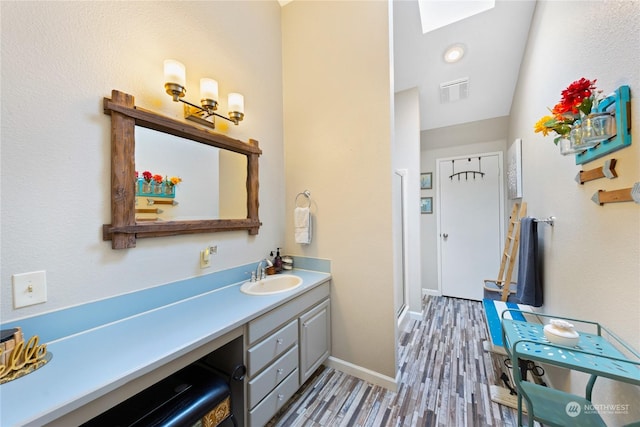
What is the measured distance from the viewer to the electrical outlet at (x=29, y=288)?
0.88 meters

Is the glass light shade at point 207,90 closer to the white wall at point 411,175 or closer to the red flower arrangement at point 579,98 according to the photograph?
the red flower arrangement at point 579,98

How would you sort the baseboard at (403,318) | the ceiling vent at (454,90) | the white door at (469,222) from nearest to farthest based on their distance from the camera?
the baseboard at (403,318)
the ceiling vent at (454,90)
the white door at (469,222)

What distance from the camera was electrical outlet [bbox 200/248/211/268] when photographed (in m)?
1.51

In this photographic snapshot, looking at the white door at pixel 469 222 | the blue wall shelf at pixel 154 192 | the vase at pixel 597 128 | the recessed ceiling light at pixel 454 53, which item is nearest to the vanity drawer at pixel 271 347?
the blue wall shelf at pixel 154 192

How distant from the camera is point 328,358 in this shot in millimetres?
1947

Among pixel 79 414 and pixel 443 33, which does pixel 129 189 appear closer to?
pixel 79 414

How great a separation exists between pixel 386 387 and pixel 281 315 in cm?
105

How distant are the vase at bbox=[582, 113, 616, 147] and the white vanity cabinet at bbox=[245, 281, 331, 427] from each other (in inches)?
65.6

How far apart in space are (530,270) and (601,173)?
3.54 feet

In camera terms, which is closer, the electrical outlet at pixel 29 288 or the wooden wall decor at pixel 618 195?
the wooden wall decor at pixel 618 195

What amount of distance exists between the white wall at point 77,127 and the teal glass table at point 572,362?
176cm

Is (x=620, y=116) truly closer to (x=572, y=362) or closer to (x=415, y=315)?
(x=572, y=362)

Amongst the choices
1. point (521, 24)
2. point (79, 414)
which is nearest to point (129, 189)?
point (79, 414)

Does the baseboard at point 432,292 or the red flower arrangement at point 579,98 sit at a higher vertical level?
the red flower arrangement at point 579,98
